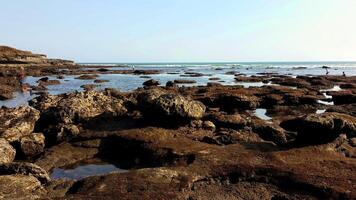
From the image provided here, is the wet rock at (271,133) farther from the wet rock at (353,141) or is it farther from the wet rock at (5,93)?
the wet rock at (5,93)

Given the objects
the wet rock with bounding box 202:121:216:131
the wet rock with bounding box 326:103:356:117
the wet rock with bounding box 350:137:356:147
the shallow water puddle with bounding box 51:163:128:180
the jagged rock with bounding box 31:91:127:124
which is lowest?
the wet rock with bounding box 326:103:356:117

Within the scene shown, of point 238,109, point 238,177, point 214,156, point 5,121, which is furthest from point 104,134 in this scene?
point 238,109

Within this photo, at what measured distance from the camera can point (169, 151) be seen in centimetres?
1834

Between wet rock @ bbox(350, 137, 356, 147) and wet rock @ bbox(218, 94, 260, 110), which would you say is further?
wet rock @ bbox(218, 94, 260, 110)

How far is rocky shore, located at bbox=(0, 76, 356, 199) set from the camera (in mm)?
13195

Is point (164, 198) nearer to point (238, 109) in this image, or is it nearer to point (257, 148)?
point (257, 148)

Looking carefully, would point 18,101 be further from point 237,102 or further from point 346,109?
point 346,109

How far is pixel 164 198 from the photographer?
40.3 feet

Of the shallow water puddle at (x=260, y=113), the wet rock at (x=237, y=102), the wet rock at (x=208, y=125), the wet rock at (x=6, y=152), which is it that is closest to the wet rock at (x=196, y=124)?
the wet rock at (x=208, y=125)

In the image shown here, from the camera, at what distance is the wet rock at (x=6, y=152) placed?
18.2 meters

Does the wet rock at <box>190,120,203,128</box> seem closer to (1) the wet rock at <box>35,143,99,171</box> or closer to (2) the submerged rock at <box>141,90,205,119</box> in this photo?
(2) the submerged rock at <box>141,90,205,119</box>

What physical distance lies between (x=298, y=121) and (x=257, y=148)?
2647mm

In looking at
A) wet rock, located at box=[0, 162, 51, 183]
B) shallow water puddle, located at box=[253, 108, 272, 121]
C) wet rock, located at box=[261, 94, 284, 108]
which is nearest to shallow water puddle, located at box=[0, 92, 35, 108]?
shallow water puddle, located at box=[253, 108, 272, 121]

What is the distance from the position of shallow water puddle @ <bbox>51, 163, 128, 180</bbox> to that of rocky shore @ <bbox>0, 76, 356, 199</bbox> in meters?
0.61
